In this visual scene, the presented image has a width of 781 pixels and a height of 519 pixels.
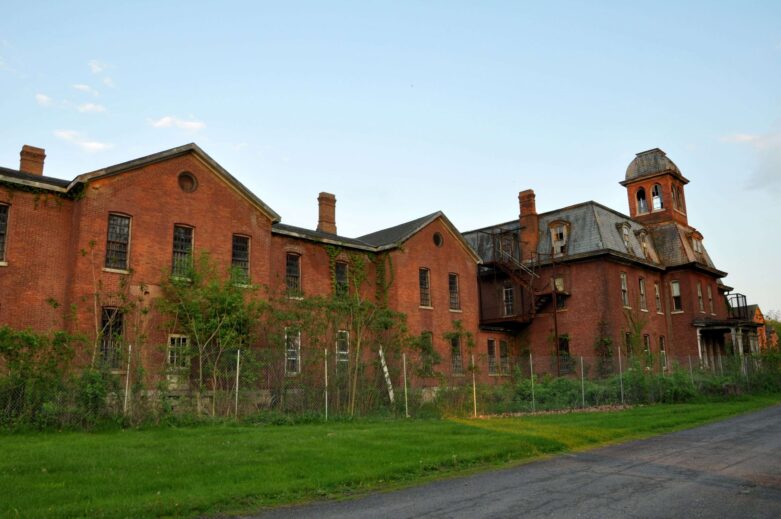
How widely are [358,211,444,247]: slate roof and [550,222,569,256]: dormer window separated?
29.3ft

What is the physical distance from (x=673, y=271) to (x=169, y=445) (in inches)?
1441

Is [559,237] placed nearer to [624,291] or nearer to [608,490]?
[624,291]

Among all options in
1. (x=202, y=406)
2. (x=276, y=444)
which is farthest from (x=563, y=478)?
(x=202, y=406)

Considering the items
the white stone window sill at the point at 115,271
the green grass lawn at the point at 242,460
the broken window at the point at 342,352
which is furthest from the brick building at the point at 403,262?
the green grass lawn at the point at 242,460

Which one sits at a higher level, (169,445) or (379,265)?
(379,265)

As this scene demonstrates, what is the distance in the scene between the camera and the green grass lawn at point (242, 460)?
8.22 metres

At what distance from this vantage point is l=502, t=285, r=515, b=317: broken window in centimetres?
3738

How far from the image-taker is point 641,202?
44438 millimetres

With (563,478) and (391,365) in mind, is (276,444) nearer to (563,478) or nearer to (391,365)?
(563,478)

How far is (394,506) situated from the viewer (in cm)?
814

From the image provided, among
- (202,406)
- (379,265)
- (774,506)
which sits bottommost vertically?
(774,506)

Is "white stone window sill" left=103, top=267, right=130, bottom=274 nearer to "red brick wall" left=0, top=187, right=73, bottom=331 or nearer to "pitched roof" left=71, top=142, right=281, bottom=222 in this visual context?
"red brick wall" left=0, top=187, right=73, bottom=331

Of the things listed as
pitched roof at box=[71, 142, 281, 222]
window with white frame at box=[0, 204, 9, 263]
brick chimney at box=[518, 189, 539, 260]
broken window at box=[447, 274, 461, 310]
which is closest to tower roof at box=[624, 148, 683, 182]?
brick chimney at box=[518, 189, 539, 260]

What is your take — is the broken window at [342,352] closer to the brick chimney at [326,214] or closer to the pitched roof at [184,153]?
the pitched roof at [184,153]
